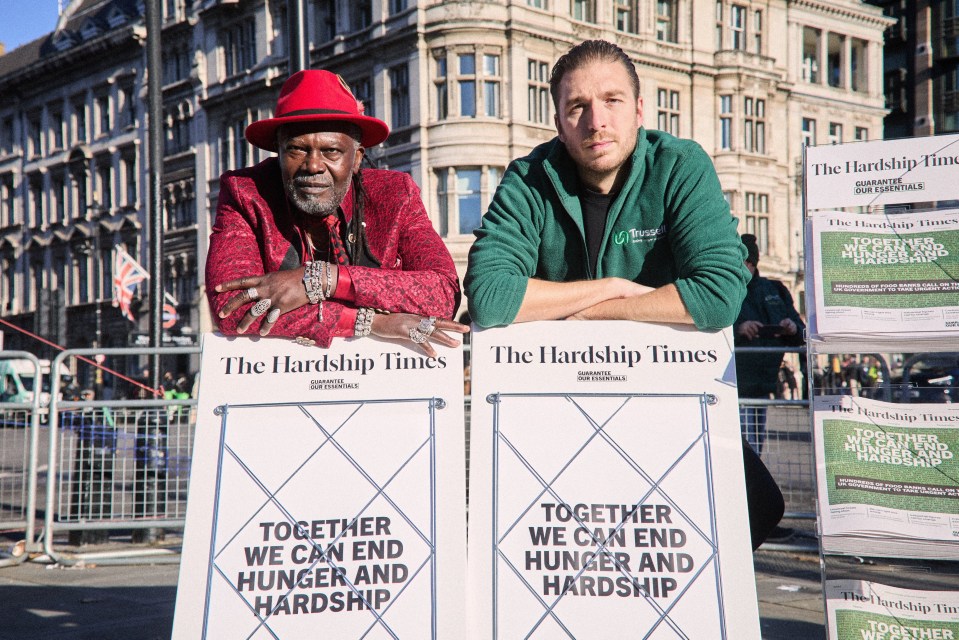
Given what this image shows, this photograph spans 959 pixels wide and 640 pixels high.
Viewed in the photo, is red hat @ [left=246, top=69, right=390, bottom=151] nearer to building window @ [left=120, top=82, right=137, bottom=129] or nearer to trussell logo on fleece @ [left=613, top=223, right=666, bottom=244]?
trussell logo on fleece @ [left=613, top=223, right=666, bottom=244]

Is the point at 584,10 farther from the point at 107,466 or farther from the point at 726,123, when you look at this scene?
the point at 107,466

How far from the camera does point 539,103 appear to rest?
31875 millimetres

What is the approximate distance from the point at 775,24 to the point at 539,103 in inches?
529

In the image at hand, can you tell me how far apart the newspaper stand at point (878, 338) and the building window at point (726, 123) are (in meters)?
34.7

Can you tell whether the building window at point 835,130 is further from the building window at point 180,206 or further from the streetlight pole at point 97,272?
the streetlight pole at point 97,272

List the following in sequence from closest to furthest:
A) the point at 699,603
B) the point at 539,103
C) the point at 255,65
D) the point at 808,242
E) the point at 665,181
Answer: the point at 699,603 < the point at 665,181 < the point at 808,242 < the point at 539,103 < the point at 255,65

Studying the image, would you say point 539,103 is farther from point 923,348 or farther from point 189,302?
point 923,348

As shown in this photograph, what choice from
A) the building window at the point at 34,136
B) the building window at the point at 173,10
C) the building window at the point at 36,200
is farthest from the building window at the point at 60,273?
the building window at the point at 173,10

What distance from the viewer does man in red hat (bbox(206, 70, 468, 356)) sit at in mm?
2725

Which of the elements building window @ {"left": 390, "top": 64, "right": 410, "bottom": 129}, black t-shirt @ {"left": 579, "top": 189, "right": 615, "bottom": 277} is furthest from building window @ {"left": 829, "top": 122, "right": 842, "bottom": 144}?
black t-shirt @ {"left": 579, "top": 189, "right": 615, "bottom": 277}

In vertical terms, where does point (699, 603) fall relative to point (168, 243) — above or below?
below

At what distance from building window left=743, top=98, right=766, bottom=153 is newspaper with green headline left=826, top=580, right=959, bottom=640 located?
35.9 m

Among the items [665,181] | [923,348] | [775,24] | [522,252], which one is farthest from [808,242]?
[775,24]

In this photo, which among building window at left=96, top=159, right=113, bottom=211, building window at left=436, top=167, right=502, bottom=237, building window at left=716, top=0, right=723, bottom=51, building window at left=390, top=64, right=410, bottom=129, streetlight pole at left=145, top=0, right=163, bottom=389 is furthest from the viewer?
building window at left=96, top=159, right=113, bottom=211
